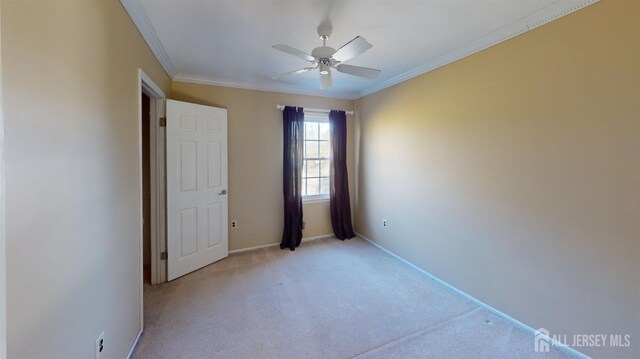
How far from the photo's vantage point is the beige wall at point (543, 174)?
1576mm

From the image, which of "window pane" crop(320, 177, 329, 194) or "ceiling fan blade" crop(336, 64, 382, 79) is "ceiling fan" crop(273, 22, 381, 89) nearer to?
"ceiling fan blade" crop(336, 64, 382, 79)

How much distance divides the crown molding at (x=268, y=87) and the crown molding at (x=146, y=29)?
430mm

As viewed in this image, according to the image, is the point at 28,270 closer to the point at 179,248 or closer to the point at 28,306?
the point at 28,306

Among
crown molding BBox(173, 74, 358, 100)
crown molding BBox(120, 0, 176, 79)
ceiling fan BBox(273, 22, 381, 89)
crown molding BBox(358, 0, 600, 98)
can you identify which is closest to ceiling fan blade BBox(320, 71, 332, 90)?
ceiling fan BBox(273, 22, 381, 89)

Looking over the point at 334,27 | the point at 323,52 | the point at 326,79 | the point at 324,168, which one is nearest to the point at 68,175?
the point at 323,52

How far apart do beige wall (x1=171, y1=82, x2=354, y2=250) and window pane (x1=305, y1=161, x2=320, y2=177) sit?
53 cm

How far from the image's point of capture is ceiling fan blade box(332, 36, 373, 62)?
176cm

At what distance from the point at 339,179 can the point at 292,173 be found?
2.75 feet

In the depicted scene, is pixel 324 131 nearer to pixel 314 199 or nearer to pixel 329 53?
pixel 314 199

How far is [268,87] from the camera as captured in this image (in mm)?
3682

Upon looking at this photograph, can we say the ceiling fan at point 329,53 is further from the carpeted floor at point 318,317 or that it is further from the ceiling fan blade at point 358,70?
the carpeted floor at point 318,317

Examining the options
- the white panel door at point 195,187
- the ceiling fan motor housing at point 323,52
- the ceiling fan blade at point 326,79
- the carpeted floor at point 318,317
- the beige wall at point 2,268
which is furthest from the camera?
the white panel door at point 195,187

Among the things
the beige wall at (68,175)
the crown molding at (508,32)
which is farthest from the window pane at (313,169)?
the beige wall at (68,175)

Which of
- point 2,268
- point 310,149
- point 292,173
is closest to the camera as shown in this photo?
point 2,268
